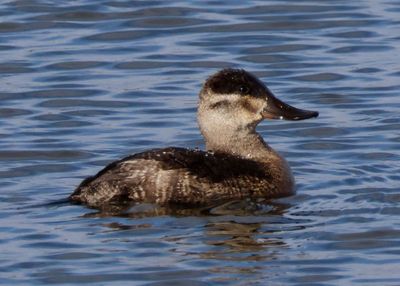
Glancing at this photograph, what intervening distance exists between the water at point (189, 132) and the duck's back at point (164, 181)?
6.0 inches

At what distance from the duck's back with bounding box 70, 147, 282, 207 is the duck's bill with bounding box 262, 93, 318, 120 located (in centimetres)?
77

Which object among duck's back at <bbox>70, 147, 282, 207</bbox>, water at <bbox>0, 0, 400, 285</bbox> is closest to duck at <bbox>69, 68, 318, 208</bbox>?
duck's back at <bbox>70, 147, 282, 207</bbox>

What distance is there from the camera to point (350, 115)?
46.8ft

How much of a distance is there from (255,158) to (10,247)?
99.0 inches

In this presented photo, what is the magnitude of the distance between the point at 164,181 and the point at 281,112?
4.38 ft

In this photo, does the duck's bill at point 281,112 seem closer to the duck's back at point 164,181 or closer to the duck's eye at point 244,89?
the duck's eye at point 244,89

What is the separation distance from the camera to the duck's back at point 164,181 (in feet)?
37.7

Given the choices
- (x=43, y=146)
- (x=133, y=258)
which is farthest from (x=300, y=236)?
(x=43, y=146)

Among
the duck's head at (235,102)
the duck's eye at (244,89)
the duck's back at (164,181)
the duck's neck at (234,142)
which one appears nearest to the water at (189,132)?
the duck's back at (164,181)

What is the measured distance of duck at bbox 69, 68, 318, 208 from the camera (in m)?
11.5

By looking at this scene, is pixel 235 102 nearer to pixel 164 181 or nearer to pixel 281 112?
pixel 281 112

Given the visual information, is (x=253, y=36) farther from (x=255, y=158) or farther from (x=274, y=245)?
(x=274, y=245)

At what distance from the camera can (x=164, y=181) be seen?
1152cm

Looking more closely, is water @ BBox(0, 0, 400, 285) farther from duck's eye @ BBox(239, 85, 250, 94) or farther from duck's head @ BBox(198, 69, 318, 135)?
duck's eye @ BBox(239, 85, 250, 94)
